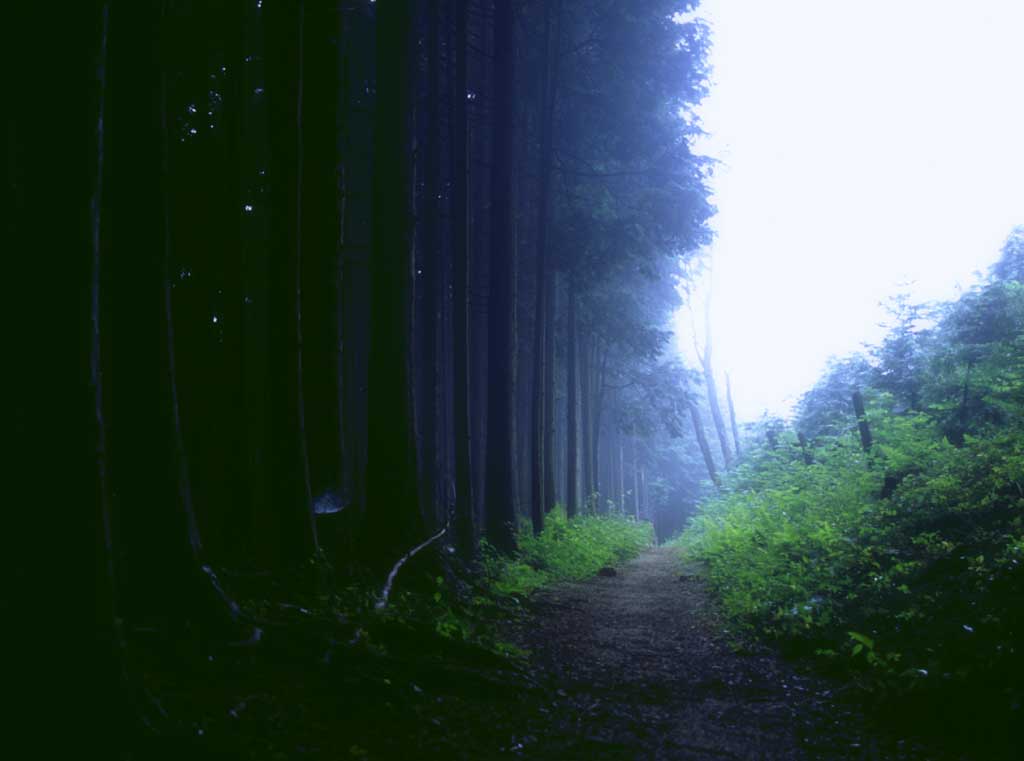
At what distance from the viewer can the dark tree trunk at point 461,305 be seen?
440 inches

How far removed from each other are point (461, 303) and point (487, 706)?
770 cm

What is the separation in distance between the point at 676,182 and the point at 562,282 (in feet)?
20.1

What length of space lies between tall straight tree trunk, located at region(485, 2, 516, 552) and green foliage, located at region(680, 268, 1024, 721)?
13.6 feet

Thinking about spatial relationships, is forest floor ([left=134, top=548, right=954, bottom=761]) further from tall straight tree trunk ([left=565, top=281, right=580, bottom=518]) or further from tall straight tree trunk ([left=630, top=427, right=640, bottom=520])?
tall straight tree trunk ([left=630, top=427, right=640, bottom=520])

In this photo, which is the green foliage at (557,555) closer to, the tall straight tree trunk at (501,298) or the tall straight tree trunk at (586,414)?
the tall straight tree trunk at (501,298)

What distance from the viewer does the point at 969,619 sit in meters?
4.90

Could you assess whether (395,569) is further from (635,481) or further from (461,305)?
(635,481)

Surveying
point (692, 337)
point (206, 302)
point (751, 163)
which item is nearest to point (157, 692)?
point (206, 302)

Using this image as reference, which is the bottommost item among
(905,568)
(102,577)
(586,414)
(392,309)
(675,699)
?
(675,699)

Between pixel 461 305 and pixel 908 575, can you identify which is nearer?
pixel 908 575

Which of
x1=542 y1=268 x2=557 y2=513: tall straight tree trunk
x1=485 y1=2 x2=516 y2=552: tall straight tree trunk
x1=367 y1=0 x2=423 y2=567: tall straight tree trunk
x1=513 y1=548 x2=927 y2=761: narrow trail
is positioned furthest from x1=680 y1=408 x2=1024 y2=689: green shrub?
x1=542 y1=268 x2=557 y2=513: tall straight tree trunk

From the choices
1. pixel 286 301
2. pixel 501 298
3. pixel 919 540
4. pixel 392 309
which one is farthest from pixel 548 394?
pixel 919 540

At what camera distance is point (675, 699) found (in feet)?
18.1

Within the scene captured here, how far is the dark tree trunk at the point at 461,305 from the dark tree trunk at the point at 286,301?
424 cm
